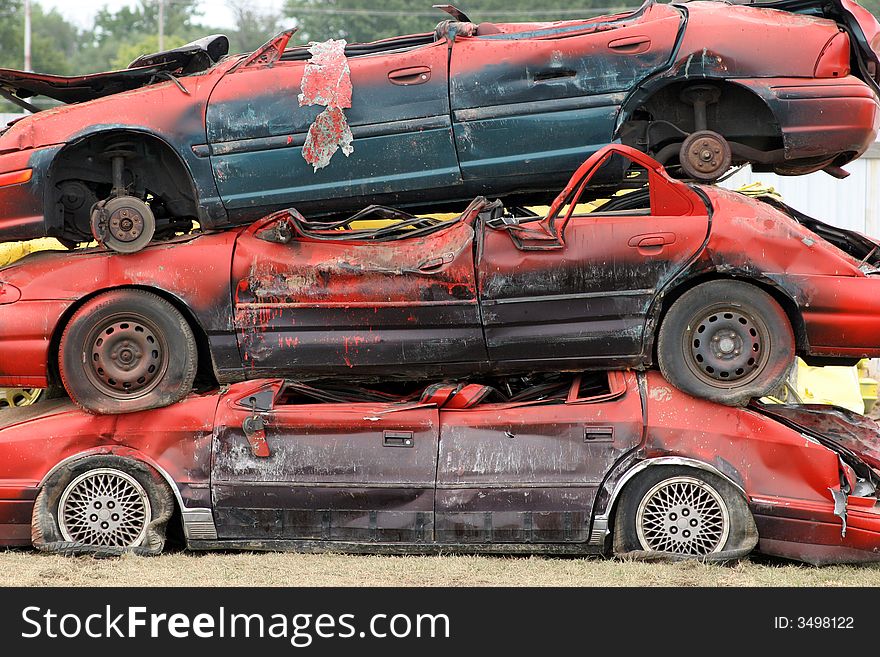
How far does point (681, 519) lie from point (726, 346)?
41.6 inches

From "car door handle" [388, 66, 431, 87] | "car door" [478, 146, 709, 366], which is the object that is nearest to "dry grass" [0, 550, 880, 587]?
"car door" [478, 146, 709, 366]

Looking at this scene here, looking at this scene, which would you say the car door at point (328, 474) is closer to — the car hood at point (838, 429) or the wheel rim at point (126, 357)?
the wheel rim at point (126, 357)

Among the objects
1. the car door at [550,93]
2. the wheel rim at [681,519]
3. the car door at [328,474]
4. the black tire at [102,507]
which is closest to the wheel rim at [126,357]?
the black tire at [102,507]

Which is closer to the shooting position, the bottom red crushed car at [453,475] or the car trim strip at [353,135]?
the bottom red crushed car at [453,475]

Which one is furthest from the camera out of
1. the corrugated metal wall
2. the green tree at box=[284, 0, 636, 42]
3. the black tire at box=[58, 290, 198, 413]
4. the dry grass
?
the green tree at box=[284, 0, 636, 42]

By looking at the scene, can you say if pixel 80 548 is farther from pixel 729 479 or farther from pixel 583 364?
pixel 729 479

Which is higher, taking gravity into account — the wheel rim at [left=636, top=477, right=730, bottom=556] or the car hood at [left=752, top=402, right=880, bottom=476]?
the car hood at [left=752, top=402, right=880, bottom=476]

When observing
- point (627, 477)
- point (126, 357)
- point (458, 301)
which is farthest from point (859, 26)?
point (126, 357)

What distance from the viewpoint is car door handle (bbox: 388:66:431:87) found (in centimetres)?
709

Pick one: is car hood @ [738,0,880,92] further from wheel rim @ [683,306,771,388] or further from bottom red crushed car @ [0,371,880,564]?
bottom red crushed car @ [0,371,880,564]

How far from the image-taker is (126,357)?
7039 millimetres

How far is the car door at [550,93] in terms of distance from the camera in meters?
7.00

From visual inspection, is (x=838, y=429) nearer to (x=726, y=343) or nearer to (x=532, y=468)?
(x=726, y=343)

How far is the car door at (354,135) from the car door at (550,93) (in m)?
0.16
